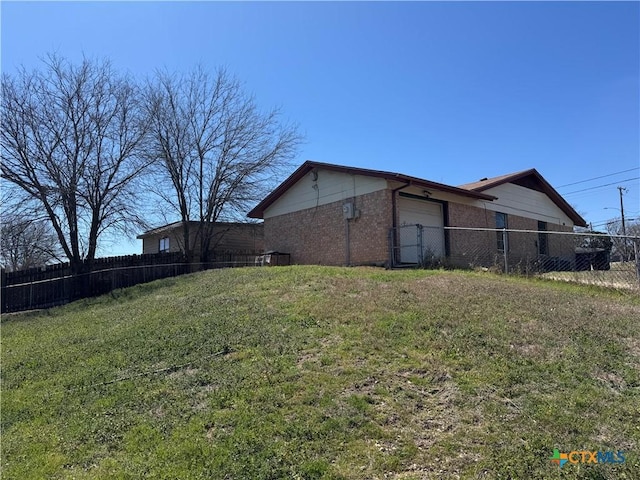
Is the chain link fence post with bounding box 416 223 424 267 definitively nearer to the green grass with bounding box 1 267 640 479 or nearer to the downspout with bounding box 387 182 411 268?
the downspout with bounding box 387 182 411 268

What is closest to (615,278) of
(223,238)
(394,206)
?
(394,206)

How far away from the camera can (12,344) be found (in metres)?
9.27

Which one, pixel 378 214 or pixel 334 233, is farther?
pixel 334 233

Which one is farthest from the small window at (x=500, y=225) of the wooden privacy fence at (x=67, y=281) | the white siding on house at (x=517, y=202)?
the wooden privacy fence at (x=67, y=281)

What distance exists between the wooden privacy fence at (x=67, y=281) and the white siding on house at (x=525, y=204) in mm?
13399

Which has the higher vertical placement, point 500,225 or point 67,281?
point 500,225

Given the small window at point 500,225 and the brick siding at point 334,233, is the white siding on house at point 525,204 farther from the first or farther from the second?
the brick siding at point 334,233

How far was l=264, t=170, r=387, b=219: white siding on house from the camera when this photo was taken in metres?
15.1

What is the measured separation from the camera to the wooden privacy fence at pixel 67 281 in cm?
1611

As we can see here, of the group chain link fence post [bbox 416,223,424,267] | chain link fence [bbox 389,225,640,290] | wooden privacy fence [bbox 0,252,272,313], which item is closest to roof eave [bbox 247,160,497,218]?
chain link fence [bbox 389,225,640,290]

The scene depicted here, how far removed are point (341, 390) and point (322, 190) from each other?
1252 centimetres

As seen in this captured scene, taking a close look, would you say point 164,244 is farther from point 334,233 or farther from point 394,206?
point 394,206

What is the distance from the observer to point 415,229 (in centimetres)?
1488

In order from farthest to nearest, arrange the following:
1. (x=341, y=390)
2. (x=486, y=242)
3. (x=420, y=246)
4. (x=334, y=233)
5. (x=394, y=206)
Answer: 1. (x=486, y=242)
2. (x=334, y=233)
3. (x=394, y=206)
4. (x=420, y=246)
5. (x=341, y=390)
